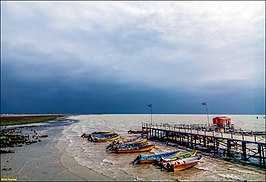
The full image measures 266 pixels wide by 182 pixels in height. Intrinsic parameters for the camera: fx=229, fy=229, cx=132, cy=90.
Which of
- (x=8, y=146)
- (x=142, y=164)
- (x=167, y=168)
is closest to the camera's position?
(x=167, y=168)

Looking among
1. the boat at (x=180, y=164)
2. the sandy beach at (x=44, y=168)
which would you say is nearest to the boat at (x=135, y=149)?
the sandy beach at (x=44, y=168)

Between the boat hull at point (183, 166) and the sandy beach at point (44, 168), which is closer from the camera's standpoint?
the sandy beach at point (44, 168)

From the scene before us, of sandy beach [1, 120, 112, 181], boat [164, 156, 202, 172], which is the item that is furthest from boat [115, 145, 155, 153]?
boat [164, 156, 202, 172]

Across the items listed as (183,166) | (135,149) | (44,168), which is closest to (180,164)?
(183,166)

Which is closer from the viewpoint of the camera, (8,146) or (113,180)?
(113,180)

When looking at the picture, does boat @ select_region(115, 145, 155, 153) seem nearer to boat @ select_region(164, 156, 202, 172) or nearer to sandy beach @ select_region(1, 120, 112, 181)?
sandy beach @ select_region(1, 120, 112, 181)

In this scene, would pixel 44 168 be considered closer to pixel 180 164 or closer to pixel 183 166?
pixel 180 164

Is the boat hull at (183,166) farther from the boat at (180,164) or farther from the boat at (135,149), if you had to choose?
the boat at (135,149)

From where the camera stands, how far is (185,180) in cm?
2098

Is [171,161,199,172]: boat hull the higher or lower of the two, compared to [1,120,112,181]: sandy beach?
higher

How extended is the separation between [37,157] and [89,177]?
12316mm

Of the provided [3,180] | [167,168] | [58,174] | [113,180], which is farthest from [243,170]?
[3,180]

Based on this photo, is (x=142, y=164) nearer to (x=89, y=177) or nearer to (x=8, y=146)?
(x=89, y=177)

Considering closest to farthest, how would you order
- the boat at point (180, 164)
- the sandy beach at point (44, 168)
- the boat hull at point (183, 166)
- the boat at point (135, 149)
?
the sandy beach at point (44, 168) < the boat at point (180, 164) < the boat hull at point (183, 166) < the boat at point (135, 149)
